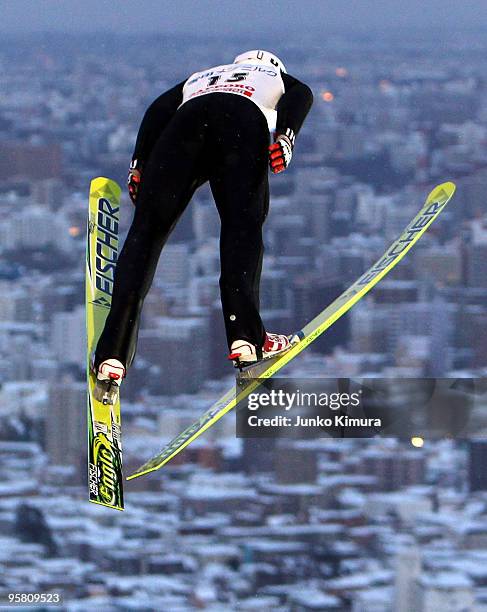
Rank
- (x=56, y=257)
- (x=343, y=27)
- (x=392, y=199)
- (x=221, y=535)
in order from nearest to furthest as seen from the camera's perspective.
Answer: (x=221, y=535) → (x=56, y=257) → (x=392, y=199) → (x=343, y=27)

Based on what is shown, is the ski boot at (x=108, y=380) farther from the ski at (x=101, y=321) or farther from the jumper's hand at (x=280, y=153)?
the jumper's hand at (x=280, y=153)

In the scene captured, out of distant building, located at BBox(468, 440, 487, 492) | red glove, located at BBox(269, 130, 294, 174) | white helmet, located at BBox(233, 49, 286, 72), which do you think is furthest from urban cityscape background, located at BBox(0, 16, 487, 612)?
white helmet, located at BBox(233, 49, 286, 72)

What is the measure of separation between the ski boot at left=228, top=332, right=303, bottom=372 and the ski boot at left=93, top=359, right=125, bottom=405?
1.62 feet

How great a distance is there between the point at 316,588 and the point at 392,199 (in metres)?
38.8

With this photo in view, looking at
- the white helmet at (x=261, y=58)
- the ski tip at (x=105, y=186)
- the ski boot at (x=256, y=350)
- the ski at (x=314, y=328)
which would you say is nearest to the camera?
the ski boot at (x=256, y=350)

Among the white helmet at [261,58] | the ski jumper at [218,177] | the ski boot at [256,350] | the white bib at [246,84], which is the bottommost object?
the ski boot at [256,350]

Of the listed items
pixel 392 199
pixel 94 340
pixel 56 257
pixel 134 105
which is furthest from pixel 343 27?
pixel 94 340

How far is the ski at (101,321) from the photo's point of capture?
261 inches

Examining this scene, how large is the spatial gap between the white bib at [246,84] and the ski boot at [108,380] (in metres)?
1.30

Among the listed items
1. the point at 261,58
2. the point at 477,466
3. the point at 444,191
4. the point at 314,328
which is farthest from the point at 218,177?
the point at 477,466

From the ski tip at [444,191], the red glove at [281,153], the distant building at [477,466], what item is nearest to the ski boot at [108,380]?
the red glove at [281,153]

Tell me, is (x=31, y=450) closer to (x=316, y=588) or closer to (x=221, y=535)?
(x=221, y=535)

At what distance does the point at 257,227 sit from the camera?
666 cm

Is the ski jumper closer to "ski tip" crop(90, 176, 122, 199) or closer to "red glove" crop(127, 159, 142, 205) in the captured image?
"red glove" crop(127, 159, 142, 205)
